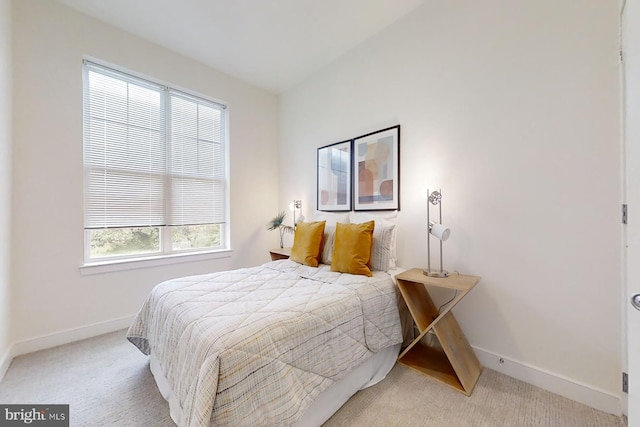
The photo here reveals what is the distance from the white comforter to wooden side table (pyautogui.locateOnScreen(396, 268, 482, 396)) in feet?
0.58

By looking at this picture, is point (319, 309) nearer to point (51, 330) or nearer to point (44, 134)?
point (51, 330)

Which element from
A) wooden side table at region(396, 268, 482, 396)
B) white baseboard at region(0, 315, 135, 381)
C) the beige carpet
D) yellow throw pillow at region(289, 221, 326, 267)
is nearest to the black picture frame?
yellow throw pillow at region(289, 221, 326, 267)

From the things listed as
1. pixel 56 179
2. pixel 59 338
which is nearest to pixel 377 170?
pixel 56 179

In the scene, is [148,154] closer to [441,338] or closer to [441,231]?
[441,231]

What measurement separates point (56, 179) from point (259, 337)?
8.39ft

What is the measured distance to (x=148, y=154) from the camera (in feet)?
9.39

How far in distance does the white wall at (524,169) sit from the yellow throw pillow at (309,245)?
2.70ft

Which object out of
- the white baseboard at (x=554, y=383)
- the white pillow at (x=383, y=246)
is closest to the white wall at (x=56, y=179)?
the white pillow at (x=383, y=246)

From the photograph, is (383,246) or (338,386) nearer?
(338,386)

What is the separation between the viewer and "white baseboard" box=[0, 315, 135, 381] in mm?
1977

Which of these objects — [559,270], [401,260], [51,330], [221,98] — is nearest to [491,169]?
[559,270]

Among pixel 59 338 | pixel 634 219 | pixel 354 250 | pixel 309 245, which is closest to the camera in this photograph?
pixel 634 219

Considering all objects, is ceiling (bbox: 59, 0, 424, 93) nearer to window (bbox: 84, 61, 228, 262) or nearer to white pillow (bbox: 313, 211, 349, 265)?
window (bbox: 84, 61, 228, 262)

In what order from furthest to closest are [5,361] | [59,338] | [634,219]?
[59,338] → [5,361] → [634,219]
